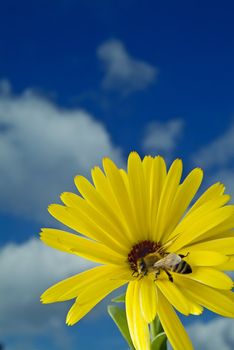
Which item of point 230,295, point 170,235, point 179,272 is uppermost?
point 170,235

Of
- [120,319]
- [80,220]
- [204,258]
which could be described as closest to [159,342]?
[120,319]

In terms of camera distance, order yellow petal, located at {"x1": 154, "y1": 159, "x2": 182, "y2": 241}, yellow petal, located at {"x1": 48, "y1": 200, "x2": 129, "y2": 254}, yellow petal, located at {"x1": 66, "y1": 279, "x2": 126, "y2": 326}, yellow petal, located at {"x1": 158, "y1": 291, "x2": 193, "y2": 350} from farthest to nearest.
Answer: yellow petal, located at {"x1": 154, "y1": 159, "x2": 182, "y2": 241} < yellow petal, located at {"x1": 48, "y1": 200, "x2": 129, "y2": 254} < yellow petal, located at {"x1": 66, "y1": 279, "x2": 126, "y2": 326} < yellow petal, located at {"x1": 158, "y1": 291, "x2": 193, "y2": 350}

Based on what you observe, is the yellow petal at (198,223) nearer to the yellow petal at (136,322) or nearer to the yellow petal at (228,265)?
the yellow petal at (228,265)

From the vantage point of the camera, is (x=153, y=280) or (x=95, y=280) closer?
(x=95, y=280)

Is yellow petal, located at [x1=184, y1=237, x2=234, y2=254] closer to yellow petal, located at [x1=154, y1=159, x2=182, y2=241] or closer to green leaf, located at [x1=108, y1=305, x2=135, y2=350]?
yellow petal, located at [x1=154, y1=159, x2=182, y2=241]

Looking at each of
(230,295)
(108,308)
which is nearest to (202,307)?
(230,295)

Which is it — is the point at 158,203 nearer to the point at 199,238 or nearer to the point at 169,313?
the point at 199,238

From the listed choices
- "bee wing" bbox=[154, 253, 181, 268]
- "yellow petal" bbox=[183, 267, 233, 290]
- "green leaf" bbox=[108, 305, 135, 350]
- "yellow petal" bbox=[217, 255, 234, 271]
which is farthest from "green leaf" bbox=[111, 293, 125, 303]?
"yellow petal" bbox=[217, 255, 234, 271]
